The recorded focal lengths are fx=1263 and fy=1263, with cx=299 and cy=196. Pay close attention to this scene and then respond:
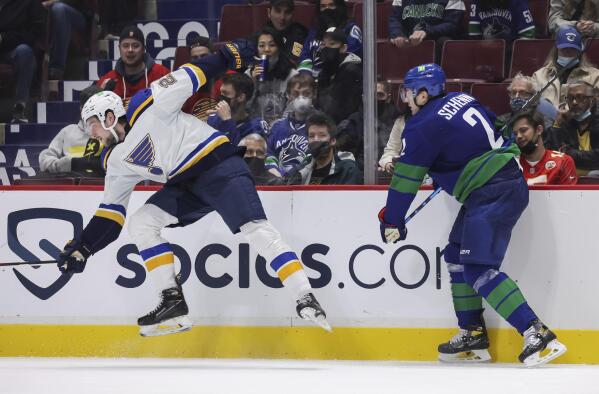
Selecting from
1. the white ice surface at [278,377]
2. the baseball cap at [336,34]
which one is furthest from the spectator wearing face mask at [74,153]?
the baseball cap at [336,34]

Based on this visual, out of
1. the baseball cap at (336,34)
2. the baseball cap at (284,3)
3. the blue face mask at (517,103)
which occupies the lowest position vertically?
the blue face mask at (517,103)

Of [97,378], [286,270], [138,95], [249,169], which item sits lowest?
[97,378]

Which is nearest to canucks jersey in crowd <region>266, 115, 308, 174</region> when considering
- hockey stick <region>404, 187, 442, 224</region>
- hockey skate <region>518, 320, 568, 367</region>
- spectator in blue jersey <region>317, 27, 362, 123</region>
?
spectator in blue jersey <region>317, 27, 362, 123</region>

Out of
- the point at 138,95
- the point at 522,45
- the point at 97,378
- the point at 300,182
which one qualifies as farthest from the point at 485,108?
the point at 97,378

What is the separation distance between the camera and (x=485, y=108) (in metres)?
5.61

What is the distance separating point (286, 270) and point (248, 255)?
19.5 inches

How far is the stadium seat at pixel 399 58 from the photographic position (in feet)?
19.5

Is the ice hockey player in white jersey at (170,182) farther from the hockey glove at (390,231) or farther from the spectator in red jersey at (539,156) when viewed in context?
the spectator in red jersey at (539,156)

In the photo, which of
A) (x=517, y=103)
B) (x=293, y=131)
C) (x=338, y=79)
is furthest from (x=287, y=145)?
(x=517, y=103)

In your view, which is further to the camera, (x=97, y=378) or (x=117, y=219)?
(x=117, y=219)

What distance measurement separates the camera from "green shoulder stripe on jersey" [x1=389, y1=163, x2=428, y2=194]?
545 centimetres

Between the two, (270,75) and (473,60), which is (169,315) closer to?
(270,75)

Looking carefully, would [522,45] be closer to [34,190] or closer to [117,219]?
[117,219]

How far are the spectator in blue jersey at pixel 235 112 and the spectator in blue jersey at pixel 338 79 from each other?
0.33 m
